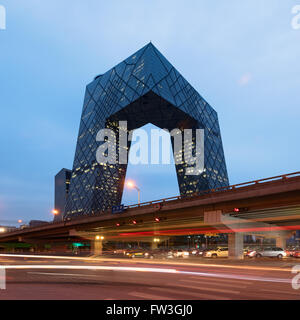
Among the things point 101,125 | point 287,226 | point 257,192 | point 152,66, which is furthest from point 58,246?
point 257,192

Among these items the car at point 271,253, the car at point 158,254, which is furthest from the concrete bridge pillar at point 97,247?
the car at point 271,253

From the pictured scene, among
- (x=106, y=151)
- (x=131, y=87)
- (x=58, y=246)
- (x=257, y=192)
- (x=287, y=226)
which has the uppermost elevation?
(x=131, y=87)

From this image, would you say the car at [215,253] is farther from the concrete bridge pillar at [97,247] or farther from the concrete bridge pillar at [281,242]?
the concrete bridge pillar at [97,247]

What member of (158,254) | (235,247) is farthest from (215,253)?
(158,254)

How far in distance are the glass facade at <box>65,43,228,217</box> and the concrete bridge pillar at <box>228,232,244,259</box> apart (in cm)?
5924

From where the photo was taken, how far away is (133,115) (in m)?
99.6

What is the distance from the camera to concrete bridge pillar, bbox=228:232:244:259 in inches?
1462

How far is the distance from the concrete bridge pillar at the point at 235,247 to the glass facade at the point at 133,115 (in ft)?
194

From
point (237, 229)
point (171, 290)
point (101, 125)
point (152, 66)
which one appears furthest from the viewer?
point (101, 125)

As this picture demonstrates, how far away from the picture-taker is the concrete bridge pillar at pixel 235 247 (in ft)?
122

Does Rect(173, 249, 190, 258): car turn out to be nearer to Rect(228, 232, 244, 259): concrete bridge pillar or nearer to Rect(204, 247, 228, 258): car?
Rect(204, 247, 228, 258): car
